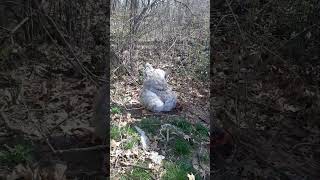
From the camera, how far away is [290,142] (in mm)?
2307

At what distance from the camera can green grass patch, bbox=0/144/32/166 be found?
2244 millimetres

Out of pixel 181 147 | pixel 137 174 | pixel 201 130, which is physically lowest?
pixel 137 174

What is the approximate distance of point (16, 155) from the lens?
2.25 meters

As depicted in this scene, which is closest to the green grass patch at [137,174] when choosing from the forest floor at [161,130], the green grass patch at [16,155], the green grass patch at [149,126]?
the forest floor at [161,130]

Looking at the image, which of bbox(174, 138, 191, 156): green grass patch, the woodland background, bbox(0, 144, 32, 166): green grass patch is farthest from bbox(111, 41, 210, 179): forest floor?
bbox(0, 144, 32, 166): green grass patch

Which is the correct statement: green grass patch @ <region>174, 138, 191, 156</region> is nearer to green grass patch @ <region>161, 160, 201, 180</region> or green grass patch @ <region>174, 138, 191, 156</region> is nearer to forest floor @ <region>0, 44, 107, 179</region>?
green grass patch @ <region>161, 160, 201, 180</region>

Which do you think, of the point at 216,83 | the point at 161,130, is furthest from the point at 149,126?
the point at 216,83

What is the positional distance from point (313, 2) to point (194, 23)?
2.66ft

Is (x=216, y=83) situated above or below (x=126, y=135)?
above

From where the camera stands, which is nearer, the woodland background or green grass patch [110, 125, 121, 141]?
the woodland background

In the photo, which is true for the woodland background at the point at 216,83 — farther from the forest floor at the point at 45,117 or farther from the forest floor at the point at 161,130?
the forest floor at the point at 161,130

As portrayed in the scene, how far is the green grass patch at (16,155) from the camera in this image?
224cm

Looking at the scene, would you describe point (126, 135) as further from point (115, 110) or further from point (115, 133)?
point (115, 110)

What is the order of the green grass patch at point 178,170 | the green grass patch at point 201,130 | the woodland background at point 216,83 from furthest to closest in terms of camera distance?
the green grass patch at point 201,130 → the green grass patch at point 178,170 → the woodland background at point 216,83
